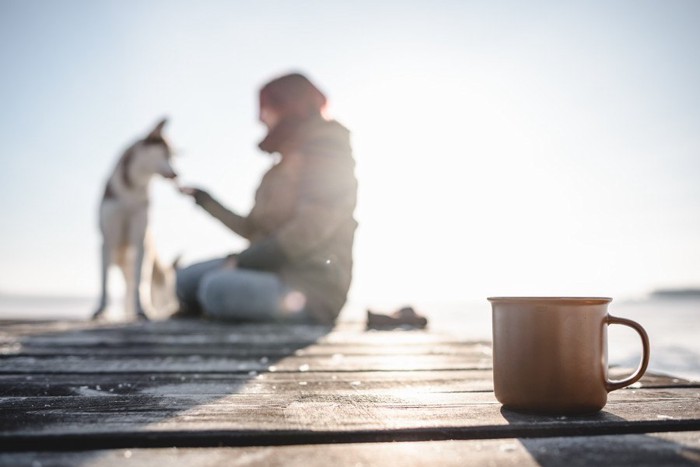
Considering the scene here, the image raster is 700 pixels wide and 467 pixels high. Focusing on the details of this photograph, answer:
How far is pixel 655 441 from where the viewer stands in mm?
587

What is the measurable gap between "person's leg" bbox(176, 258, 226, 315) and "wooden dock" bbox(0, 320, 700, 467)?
77.7 inches

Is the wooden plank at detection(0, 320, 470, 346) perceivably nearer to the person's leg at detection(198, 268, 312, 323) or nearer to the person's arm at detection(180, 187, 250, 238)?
the person's leg at detection(198, 268, 312, 323)

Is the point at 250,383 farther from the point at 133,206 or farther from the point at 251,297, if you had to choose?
the point at 133,206

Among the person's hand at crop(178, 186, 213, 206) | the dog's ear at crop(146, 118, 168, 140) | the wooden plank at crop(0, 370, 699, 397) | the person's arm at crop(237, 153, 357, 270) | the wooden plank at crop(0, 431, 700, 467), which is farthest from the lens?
the dog's ear at crop(146, 118, 168, 140)

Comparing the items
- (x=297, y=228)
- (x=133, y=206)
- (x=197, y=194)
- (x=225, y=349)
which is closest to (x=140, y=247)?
(x=133, y=206)

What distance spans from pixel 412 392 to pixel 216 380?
39 centimetres

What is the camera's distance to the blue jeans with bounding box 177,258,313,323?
2.67 meters

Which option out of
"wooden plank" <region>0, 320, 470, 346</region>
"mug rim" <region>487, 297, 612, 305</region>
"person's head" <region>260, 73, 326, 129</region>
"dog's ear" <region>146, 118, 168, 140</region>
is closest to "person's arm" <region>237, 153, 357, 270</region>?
"person's head" <region>260, 73, 326, 129</region>

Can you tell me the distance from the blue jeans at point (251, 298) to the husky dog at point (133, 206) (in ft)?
5.98

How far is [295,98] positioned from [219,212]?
0.86 meters

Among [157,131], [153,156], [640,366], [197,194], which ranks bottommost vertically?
[640,366]

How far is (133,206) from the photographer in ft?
14.6

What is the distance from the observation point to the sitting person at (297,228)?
2.62 m

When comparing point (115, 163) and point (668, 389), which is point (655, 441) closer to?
point (668, 389)
